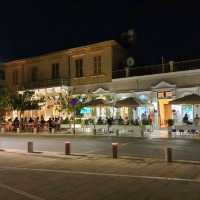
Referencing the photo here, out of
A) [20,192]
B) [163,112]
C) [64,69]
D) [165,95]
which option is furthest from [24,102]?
[20,192]

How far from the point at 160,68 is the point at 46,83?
40.4 feet

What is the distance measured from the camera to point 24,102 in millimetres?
34312

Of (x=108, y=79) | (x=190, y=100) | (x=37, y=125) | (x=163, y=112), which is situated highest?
(x=108, y=79)

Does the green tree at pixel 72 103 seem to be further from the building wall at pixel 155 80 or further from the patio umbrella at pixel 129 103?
the patio umbrella at pixel 129 103

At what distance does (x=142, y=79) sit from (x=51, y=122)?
8.60 metres

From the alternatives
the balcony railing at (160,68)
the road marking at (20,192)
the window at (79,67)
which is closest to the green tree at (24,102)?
the window at (79,67)

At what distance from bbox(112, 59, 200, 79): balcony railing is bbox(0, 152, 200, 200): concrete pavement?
1677 cm

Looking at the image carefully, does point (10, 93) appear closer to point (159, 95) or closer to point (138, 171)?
point (159, 95)

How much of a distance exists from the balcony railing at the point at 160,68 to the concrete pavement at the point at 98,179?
55.0 ft

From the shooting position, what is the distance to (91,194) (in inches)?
312

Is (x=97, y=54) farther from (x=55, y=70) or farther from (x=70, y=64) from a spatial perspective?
(x=55, y=70)

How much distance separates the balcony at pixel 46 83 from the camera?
3490cm

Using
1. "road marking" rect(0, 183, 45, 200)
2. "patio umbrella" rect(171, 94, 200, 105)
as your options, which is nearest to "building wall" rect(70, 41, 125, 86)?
"patio umbrella" rect(171, 94, 200, 105)

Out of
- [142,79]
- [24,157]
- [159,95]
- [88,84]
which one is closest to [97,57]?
[88,84]
